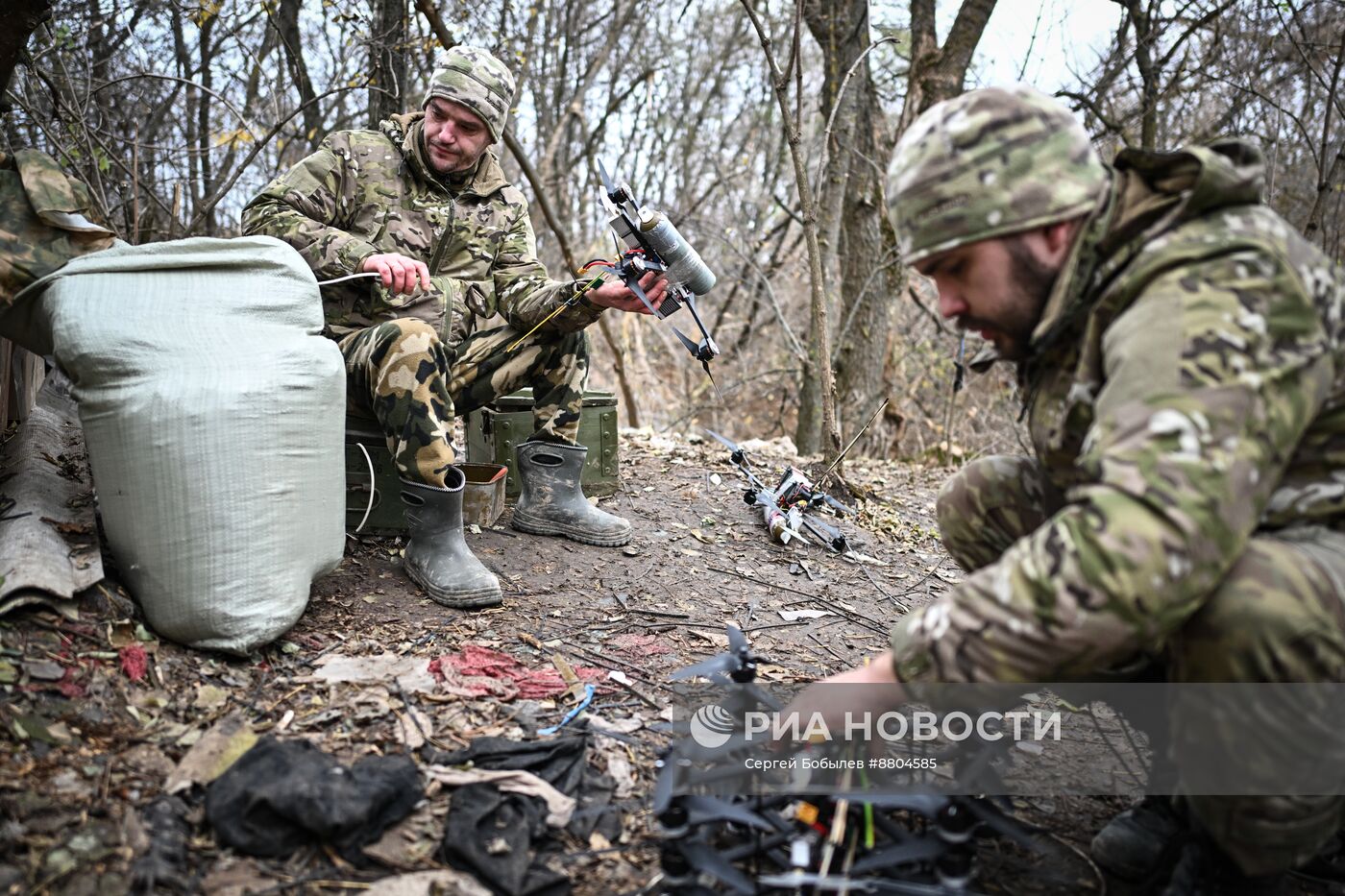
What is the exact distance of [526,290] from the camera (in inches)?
147

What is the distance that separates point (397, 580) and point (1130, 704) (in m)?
2.28

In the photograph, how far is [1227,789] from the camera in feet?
5.13

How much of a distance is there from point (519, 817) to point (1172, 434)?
4.69 feet

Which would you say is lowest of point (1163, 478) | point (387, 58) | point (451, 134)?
point (1163, 478)

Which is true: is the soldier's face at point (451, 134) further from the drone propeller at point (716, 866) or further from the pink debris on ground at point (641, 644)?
the drone propeller at point (716, 866)

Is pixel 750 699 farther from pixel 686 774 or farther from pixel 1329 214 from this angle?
pixel 1329 214

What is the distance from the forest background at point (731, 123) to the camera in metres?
5.23

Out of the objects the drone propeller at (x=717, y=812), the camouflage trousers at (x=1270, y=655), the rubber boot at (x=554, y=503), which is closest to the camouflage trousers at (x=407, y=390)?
the rubber boot at (x=554, y=503)

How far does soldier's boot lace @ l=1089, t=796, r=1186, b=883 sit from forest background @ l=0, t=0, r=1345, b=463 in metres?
1.04

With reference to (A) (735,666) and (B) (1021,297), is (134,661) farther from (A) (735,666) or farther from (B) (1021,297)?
(B) (1021,297)

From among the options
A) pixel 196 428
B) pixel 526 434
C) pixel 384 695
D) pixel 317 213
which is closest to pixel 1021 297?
pixel 384 695

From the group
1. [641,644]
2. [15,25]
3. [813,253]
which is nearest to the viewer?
[15,25]

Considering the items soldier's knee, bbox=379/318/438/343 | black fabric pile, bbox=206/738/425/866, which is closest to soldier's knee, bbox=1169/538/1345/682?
black fabric pile, bbox=206/738/425/866

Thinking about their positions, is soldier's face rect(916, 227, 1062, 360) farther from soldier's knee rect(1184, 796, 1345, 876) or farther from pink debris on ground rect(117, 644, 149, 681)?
pink debris on ground rect(117, 644, 149, 681)
